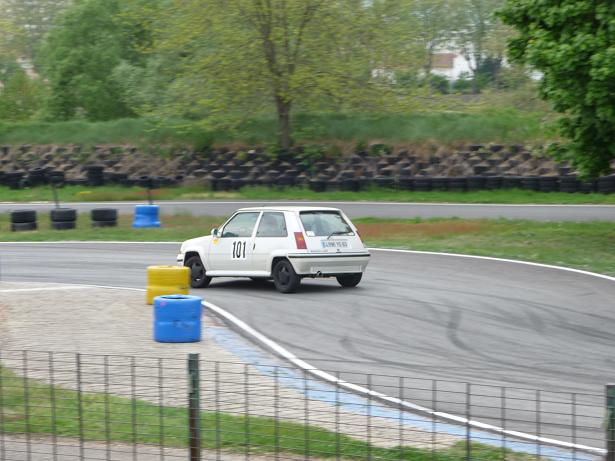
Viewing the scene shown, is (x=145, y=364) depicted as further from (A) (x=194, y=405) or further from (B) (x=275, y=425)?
(A) (x=194, y=405)

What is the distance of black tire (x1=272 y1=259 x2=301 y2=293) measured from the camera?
59.1 ft

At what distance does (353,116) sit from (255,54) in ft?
19.9

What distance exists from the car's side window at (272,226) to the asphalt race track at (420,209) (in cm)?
1427

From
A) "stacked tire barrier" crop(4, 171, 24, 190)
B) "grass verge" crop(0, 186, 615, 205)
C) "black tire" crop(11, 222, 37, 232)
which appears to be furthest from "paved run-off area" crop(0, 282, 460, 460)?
"stacked tire barrier" crop(4, 171, 24, 190)

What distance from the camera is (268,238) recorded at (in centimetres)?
1862

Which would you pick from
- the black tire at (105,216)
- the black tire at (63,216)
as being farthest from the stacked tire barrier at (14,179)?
the black tire at (105,216)

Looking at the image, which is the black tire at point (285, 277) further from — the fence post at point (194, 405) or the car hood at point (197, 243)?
the fence post at point (194, 405)

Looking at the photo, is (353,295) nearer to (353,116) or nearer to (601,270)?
(601,270)

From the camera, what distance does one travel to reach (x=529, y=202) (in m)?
36.7

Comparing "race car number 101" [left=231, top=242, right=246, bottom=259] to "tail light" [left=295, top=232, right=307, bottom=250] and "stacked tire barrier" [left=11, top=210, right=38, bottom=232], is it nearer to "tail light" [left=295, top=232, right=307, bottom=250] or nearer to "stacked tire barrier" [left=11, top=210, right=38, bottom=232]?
"tail light" [left=295, top=232, right=307, bottom=250]

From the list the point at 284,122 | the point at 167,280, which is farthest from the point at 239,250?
the point at 284,122

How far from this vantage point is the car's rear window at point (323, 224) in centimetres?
1831

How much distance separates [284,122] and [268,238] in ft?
93.4

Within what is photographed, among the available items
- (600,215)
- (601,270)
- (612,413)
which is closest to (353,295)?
(601,270)
